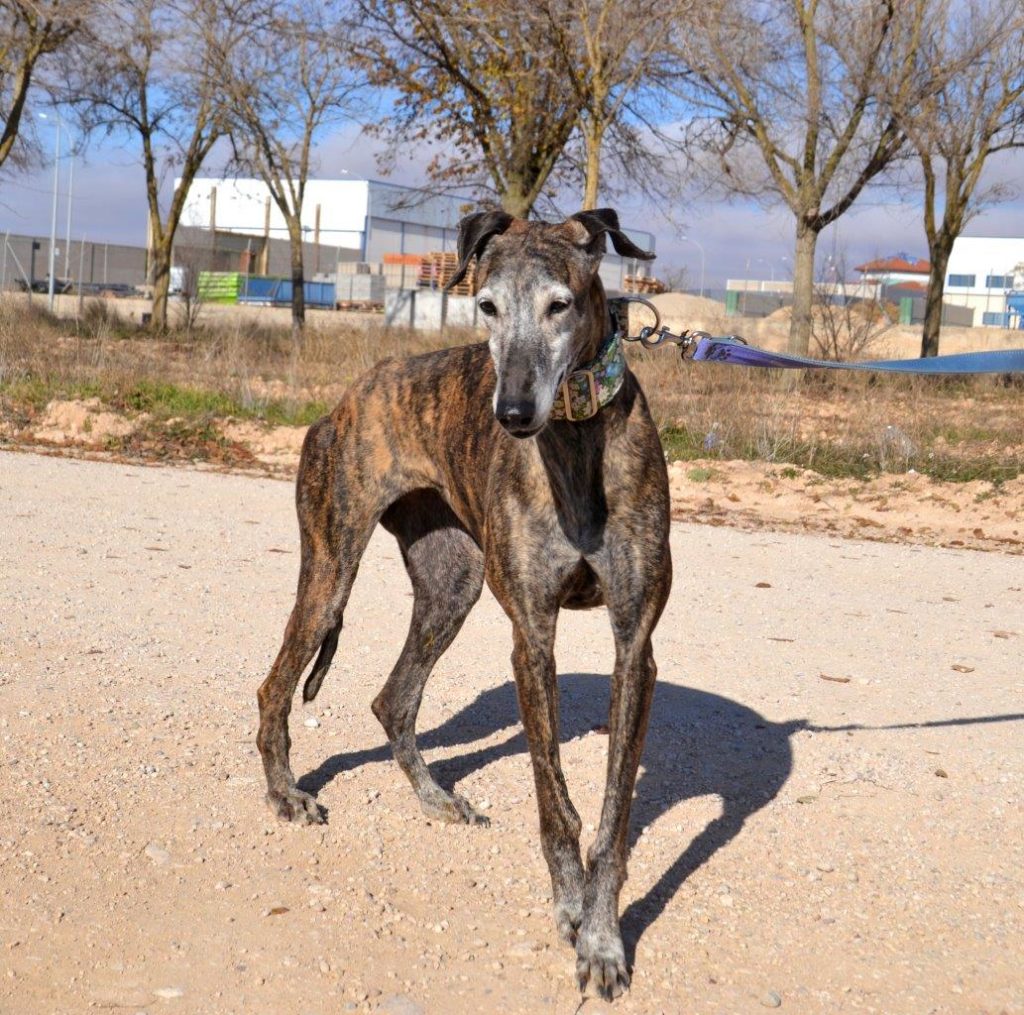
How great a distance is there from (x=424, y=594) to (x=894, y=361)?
1.86m

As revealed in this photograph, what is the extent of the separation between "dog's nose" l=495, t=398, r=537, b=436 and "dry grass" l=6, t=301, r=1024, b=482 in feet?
34.5

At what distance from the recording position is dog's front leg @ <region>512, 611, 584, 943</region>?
12.2 ft

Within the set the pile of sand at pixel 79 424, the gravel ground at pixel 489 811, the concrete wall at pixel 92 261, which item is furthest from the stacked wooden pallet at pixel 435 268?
the gravel ground at pixel 489 811

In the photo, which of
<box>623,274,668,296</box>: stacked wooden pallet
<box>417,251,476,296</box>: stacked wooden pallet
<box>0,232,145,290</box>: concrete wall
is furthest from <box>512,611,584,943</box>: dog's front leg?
<box>0,232,145,290</box>: concrete wall

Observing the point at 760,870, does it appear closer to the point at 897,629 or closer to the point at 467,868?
the point at 467,868

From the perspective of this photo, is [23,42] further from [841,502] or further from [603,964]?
[603,964]

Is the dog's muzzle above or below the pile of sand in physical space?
above

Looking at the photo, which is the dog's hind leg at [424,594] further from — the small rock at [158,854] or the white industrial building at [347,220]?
the white industrial building at [347,220]

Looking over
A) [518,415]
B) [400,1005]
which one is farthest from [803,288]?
[400,1005]

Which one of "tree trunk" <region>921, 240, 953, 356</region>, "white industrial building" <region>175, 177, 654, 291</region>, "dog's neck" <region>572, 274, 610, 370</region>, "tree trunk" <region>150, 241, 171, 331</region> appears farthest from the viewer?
"white industrial building" <region>175, 177, 654, 291</region>

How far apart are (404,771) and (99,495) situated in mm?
6881

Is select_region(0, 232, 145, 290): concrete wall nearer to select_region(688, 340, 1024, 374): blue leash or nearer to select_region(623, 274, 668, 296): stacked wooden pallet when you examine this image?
select_region(623, 274, 668, 296): stacked wooden pallet

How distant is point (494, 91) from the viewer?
22.8 metres

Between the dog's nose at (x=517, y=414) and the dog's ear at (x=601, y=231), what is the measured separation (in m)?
0.63
